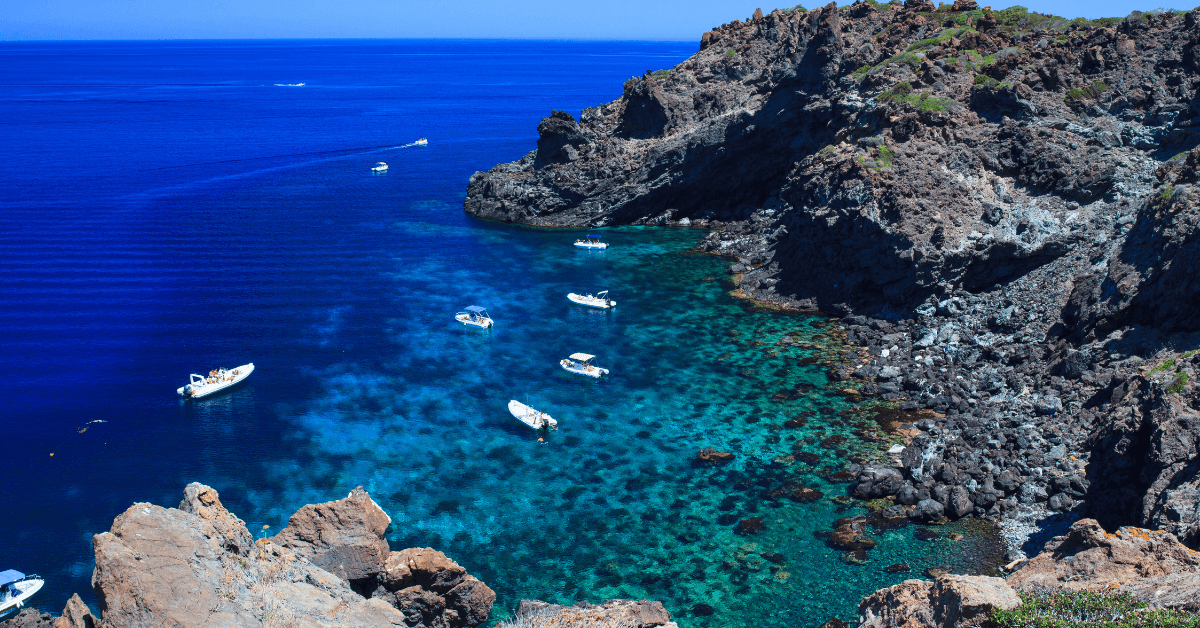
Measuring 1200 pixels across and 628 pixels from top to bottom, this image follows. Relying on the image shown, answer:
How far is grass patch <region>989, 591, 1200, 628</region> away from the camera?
19562 millimetres

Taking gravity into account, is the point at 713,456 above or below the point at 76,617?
below

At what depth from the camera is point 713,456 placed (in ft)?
147

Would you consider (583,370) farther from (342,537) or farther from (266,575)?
(266,575)

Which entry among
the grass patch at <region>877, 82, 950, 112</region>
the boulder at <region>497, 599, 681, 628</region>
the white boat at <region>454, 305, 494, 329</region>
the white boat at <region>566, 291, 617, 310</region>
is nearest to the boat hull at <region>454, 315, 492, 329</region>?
the white boat at <region>454, 305, 494, 329</region>

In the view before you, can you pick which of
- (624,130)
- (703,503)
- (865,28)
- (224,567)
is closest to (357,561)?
(224,567)

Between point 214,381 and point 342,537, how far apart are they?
31564mm

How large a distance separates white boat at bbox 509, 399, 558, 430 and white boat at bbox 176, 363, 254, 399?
804 inches

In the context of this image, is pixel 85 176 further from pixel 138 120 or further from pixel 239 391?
pixel 239 391

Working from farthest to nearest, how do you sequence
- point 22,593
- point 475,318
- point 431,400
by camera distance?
point 475,318 → point 431,400 → point 22,593

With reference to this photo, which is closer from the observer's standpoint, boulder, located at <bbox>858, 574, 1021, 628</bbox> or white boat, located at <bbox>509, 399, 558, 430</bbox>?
boulder, located at <bbox>858, 574, 1021, 628</bbox>

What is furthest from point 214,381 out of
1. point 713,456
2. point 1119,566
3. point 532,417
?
point 1119,566

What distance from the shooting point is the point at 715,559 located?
3609 cm

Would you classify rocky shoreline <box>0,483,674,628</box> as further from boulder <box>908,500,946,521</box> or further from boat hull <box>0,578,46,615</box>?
boulder <box>908,500,946,521</box>

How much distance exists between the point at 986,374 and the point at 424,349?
40573 millimetres
